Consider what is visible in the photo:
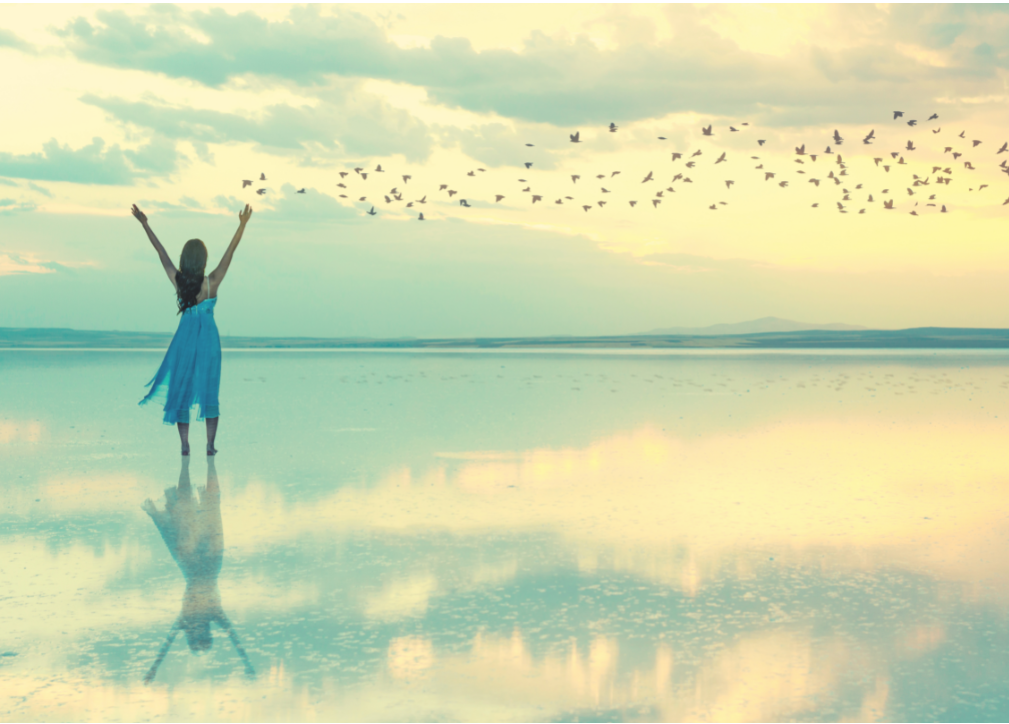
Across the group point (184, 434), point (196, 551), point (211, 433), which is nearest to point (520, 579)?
point (196, 551)

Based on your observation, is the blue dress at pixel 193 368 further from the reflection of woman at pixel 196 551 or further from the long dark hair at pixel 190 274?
the reflection of woman at pixel 196 551

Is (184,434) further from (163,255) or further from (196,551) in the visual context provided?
(196,551)

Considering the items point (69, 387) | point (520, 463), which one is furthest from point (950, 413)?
point (69, 387)

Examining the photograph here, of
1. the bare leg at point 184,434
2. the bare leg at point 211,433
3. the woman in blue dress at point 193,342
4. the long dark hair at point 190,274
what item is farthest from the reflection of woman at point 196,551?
the long dark hair at point 190,274

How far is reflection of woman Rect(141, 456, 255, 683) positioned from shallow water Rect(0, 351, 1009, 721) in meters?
0.06

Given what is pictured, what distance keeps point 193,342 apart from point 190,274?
70 cm

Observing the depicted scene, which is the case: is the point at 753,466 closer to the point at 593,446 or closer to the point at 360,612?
the point at 593,446

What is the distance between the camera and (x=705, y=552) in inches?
219

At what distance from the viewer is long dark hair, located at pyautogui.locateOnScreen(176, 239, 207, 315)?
9.41 metres

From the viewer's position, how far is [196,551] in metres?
5.55

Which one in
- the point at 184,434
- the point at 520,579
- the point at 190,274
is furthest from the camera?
the point at 184,434

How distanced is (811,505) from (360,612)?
405cm

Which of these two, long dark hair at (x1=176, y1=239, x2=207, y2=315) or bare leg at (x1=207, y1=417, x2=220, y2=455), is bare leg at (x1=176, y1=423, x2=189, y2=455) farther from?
long dark hair at (x1=176, y1=239, x2=207, y2=315)

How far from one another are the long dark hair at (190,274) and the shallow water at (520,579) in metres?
1.67
